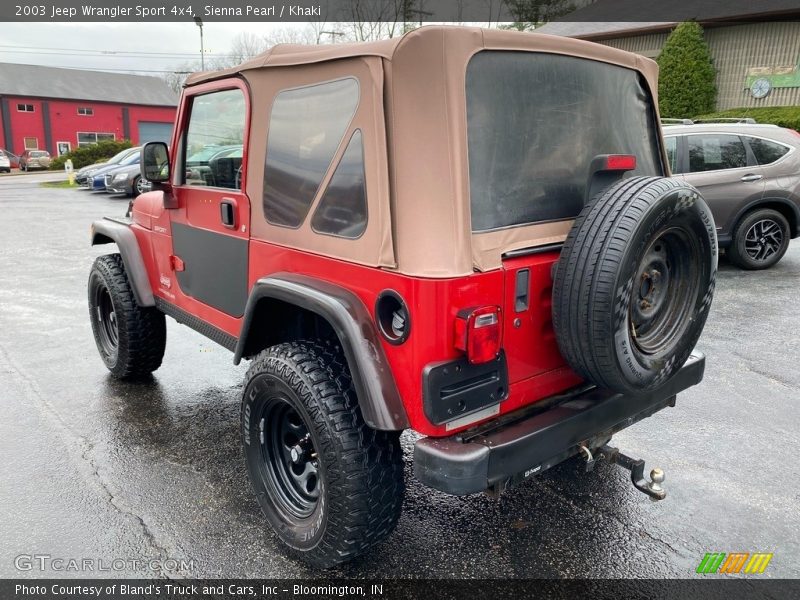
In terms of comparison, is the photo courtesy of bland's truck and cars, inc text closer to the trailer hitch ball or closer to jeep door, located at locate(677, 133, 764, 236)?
the trailer hitch ball

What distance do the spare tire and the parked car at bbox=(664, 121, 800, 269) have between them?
569 centimetres

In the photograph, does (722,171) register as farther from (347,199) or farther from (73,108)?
(73,108)

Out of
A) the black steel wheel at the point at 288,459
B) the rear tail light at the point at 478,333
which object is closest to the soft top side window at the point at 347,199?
the rear tail light at the point at 478,333

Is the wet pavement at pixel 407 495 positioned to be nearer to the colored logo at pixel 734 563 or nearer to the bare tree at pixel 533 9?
the colored logo at pixel 734 563

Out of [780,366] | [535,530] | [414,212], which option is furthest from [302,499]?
[780,366]

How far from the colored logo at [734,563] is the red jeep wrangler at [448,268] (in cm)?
32

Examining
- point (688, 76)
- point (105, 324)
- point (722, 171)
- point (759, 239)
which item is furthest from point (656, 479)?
point (688, 76)

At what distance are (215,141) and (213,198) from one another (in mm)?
332

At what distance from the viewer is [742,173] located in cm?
759

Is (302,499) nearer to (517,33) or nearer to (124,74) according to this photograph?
(517,33)

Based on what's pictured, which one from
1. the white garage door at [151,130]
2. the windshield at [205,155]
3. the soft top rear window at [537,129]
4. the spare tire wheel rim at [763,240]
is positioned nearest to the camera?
the soft top rear window at [537,129]

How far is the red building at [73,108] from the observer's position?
149 feet

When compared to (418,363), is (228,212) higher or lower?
higher

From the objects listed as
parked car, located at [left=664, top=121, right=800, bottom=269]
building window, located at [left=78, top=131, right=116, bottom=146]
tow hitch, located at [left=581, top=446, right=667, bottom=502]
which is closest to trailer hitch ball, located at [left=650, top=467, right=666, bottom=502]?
tow hitch, located at [left=581, top=446, right=667, bottom=502]
